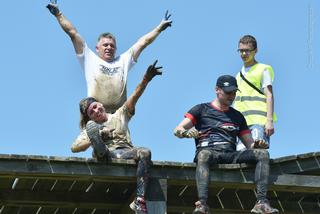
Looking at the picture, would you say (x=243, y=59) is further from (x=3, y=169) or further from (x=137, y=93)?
(x=3, y=169)

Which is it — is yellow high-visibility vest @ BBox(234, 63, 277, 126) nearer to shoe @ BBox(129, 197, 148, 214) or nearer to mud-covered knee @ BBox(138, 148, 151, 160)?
mud-covered knee @ BBox(138, 148, 151, 160)

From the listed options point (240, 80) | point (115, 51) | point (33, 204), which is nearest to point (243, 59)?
point (240, 80)

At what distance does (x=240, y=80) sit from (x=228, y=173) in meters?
1.85

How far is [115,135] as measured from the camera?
38.0ft

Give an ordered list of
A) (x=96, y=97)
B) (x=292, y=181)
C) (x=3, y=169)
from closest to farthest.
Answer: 1. (x=3, y=169)
2. (x=292, y=181)
3. (x=96, y=97)

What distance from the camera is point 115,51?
1287cm

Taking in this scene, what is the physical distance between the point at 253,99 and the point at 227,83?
3.45 ft

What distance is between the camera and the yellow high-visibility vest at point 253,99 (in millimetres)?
12555

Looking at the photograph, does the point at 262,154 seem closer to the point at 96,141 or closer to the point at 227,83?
the point at 227,83

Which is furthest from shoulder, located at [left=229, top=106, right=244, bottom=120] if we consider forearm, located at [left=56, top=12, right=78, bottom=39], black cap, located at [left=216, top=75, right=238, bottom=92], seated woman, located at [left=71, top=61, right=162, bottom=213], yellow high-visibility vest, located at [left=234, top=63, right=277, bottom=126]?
forearm, located at [left=56, top=12, right=78, bottom=39]

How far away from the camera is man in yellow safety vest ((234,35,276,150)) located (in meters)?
12.4

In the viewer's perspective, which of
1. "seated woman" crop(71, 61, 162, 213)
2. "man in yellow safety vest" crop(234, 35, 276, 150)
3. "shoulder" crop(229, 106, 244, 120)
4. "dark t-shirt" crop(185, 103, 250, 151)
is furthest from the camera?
"man in yellow safety vest" crop(234, 35, 276, 150)

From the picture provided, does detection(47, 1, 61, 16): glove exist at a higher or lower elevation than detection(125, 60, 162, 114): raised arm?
higher

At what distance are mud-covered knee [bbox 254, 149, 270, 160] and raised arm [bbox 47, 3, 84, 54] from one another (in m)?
2.76
